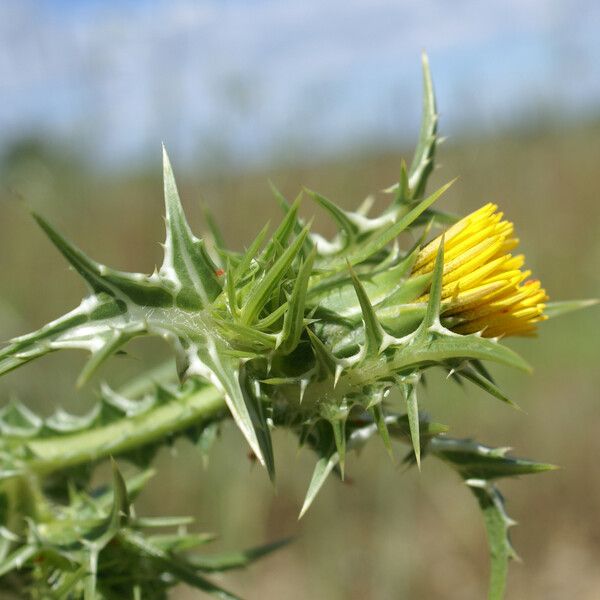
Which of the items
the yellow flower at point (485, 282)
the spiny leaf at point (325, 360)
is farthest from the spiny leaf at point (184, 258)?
the yellow flower at point (485, 282)

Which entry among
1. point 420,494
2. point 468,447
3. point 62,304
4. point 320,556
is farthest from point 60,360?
point 468,447

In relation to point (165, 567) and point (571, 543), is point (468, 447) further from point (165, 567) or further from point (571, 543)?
point (571, 543)

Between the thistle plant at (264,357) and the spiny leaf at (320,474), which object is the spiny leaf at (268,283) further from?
the spiny leaf at (320,474)

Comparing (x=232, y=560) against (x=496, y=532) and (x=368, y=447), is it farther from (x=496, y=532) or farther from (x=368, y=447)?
(x=368, y=447)

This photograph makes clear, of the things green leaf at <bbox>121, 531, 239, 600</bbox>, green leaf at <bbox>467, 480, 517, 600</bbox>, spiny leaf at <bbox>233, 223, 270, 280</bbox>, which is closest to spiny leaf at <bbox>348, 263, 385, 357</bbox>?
spiny leaf at <bbox>233, 223, 270, 280</bbox>

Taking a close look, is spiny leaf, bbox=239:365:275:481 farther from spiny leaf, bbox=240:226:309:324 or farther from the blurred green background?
the blurred green background

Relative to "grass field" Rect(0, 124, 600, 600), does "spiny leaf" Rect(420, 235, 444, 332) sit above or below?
above
